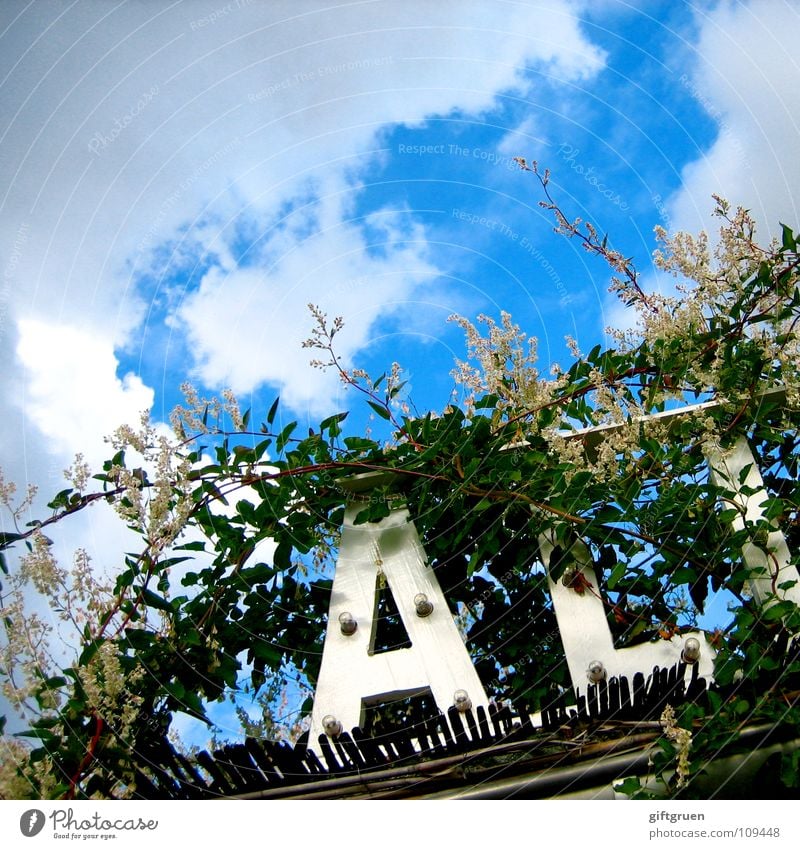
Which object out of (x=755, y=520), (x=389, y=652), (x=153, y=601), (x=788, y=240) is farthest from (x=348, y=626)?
(x=788, y=240)

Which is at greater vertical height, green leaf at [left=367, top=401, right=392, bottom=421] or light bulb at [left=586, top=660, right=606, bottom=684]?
green leaf at [left=367, top=401, right=392, bottom=421]

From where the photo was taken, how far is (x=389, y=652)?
1951mm

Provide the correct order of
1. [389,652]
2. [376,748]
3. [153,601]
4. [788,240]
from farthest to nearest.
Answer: [788,240], [153,601], [389,652], [376,748]

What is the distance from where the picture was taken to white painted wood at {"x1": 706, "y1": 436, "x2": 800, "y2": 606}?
6.46ft

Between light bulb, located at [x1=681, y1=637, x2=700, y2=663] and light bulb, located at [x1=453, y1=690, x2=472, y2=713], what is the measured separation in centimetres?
46

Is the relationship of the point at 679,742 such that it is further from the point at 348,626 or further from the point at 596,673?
the point at 348,626

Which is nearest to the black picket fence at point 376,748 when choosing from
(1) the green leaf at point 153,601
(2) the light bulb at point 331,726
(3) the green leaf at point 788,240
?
(2) the light bulb at point 331,726

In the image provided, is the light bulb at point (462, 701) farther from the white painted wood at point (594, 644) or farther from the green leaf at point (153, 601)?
the green leaf at point (153, 601)

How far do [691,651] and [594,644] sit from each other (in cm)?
20

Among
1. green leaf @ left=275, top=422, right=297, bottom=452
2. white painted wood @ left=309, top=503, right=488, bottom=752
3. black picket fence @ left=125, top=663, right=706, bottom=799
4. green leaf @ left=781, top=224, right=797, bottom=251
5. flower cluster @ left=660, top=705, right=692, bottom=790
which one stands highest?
green leaf @ left=781, top=224, right=797, bottom=251

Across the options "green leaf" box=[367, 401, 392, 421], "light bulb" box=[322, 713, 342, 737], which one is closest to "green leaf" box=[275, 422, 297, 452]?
"green leaf" box=[367, 401, 392, 421]

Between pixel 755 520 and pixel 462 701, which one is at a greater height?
pixel 755 520

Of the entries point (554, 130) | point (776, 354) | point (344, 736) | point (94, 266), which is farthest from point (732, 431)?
point (94, 266)

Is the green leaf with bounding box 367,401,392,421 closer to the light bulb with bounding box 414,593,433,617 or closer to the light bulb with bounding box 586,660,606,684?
the light bulb with bounding box 414,593,433,617
